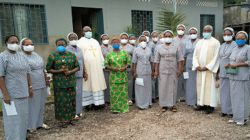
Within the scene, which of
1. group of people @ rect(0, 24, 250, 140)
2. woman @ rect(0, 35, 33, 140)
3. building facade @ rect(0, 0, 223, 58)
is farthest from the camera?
building facade @ rect(0, 0, 223, 58)

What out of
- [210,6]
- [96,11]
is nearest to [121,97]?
[96,11]

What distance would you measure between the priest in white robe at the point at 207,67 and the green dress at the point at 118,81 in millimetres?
1689

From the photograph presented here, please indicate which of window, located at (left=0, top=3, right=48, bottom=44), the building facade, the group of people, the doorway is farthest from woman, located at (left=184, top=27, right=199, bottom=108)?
window, located at (left=0, top=3, right=48, bottom=44)

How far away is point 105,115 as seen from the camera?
232 inches

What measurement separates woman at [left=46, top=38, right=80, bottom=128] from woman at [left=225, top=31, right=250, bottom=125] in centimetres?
320

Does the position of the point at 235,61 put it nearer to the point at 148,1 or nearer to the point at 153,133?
the point at 153,133

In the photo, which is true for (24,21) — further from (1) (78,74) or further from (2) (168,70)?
(2) (168,70)

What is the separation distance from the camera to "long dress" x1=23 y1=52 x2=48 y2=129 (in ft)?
15.2

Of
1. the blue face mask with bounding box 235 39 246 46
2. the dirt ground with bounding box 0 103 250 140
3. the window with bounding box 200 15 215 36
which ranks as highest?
the window with bounding box 200 15 215 36

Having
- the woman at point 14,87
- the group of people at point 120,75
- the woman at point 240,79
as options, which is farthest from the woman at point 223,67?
the woman at point 14,87

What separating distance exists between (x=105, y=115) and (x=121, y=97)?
601mm

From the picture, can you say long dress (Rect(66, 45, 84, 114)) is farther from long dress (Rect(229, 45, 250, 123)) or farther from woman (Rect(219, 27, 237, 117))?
long dress (Rect(229, 45, 250, 123))

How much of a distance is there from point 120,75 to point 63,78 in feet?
4.95

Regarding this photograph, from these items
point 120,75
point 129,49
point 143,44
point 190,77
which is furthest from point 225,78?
point 129,49
